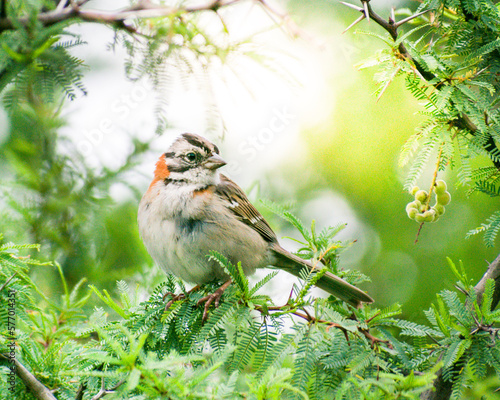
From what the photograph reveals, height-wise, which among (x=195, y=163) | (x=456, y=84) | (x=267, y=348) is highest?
(x=456, y=84)

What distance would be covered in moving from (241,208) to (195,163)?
521 millimetres

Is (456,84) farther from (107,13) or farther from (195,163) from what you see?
(195,163)

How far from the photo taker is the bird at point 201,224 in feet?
10.7

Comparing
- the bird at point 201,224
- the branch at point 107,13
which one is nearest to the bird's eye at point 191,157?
the bird at point 201,224

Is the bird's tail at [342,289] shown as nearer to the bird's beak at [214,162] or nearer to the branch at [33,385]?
the bird's beak at [214,162]

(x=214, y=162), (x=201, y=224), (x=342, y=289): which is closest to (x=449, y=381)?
(x=342, y=289)

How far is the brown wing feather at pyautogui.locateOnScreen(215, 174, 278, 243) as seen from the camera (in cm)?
367

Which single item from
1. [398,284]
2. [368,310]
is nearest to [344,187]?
[398,284]

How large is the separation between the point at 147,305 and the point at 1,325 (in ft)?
2.37

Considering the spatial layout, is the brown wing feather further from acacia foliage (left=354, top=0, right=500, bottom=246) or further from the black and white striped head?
acacia foliage (left=354, top=0, right=500, bottom=246)

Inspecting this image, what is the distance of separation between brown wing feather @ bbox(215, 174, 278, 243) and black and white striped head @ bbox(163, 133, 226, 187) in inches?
4.5

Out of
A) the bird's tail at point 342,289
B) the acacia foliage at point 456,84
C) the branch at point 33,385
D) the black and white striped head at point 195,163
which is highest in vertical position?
the acacia foliage at point 456,84

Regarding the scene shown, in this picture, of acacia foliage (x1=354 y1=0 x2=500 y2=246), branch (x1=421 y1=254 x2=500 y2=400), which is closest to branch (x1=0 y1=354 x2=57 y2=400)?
branch (x1=421 y1=254 x2=500 y2=400)

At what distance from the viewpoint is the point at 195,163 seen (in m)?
3.65
